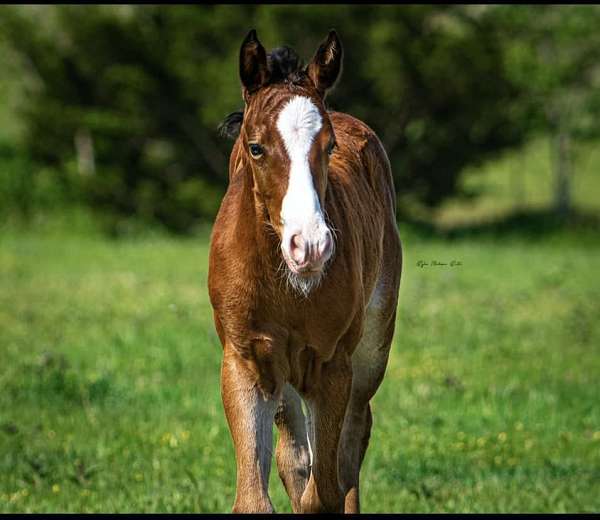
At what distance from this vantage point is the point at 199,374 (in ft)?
32.6

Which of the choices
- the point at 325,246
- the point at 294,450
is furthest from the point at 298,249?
the point at 294,450

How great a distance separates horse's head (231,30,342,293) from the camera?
3.79 metres

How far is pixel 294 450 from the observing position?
5145 millimetres

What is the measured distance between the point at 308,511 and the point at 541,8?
24.1m

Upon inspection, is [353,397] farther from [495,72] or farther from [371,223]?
[495,72]

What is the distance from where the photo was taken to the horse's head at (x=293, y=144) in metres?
3.79

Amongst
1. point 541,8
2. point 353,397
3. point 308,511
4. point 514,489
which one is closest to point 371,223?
point 353,397

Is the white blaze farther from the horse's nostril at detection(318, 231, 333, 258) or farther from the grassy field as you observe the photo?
the grassy field

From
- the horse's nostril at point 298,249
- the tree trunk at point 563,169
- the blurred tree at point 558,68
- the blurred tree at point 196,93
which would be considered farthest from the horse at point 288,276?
the tree trunk at point 563,169

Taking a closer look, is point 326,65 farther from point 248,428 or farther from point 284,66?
point 248,428

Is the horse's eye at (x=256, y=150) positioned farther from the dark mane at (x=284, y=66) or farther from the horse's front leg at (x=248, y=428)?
the horse's front leg at (x=248, y=428)

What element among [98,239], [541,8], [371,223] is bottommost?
[98,239]

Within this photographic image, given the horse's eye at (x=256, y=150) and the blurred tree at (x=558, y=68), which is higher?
the blurred tree at (x=558, y=68)

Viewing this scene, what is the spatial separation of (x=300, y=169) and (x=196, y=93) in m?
22.8
